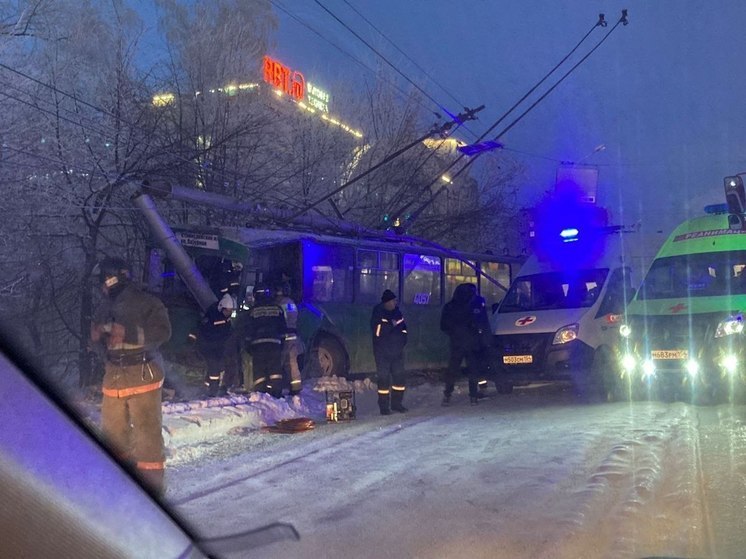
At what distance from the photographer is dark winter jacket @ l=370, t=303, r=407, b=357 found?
1133cm

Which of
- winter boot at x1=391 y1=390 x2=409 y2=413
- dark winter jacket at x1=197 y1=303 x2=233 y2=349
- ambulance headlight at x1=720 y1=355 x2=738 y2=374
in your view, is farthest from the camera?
dark winter jacket at x1=197 y1=303 x2=233 y2=349

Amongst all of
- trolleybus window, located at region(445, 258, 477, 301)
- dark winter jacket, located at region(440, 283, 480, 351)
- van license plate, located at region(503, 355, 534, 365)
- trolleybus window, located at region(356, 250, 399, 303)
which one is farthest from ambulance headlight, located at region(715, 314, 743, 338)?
trolleybus window, located at region(445, 258, 477, 301)

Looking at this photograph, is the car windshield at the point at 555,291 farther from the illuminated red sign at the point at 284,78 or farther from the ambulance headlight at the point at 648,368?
the illuminated red sign at the point at 284,78

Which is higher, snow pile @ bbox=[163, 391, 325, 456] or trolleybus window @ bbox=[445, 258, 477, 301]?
trolleybus window @ bbox=[445, 258, 477, 301]

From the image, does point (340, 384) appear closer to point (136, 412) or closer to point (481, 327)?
point (481, 327)

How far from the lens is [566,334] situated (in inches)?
499

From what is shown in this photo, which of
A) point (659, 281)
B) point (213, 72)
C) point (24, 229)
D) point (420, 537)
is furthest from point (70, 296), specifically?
point (420, 537)

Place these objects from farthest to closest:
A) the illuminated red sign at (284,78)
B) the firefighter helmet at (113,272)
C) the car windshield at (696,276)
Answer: the illuminated red sign at (284,78), the car windshield at (696,276), the firefighter helmet at (113,272)

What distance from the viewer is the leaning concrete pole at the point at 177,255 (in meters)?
13.5

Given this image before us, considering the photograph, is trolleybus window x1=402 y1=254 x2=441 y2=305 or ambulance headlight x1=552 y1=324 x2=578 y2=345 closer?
ambulance headlight x1=552 y1=324 x2=578 y2=345

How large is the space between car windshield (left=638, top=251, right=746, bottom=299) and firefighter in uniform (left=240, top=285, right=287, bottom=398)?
619 centimetres

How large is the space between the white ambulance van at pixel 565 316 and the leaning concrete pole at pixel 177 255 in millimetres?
5354

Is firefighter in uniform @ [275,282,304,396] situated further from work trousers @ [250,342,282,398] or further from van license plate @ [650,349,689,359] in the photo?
van license plate @ [650,349,689,359]

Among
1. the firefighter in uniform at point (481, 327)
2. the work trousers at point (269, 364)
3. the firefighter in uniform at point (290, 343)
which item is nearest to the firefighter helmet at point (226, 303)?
the firefighter in uniform at point (290, 343)
